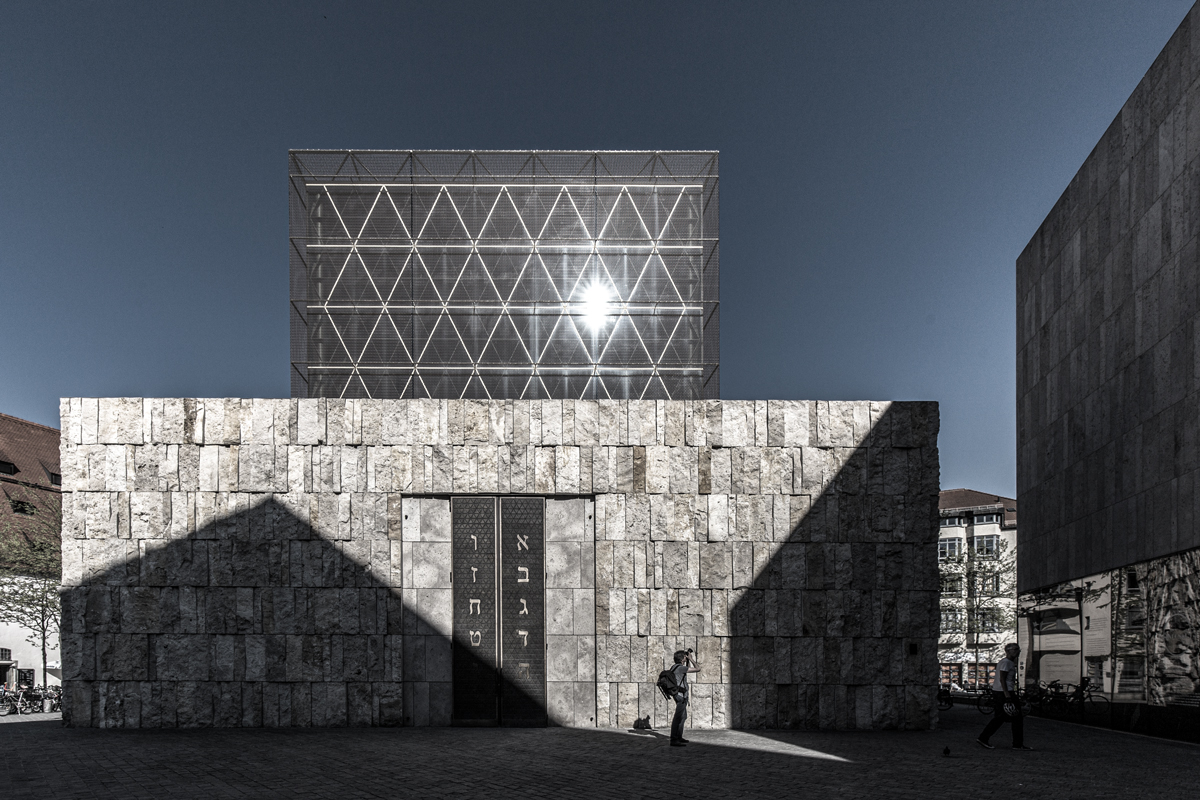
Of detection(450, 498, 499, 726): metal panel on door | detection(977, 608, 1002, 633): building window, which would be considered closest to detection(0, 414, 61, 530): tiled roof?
detection(450, 498, 499, 726): metal panel on door

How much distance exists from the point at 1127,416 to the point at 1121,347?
5.00 feet

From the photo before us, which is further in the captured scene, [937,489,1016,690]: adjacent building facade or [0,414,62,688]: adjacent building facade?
[937,489,1016,690]: adjacent building facade

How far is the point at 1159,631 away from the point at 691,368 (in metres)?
25.0

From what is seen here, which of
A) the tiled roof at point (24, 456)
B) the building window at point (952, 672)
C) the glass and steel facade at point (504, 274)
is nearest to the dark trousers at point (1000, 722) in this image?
the glass and steel facade at point (504, 274)

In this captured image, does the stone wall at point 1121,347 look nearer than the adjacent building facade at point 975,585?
Yes

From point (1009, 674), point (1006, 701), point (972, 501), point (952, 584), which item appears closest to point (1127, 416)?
point (1009, 674)

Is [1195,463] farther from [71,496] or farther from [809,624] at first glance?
[71,496]

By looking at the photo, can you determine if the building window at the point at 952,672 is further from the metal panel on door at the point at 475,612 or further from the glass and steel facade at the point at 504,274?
the metal panel on door at the point at 475,612

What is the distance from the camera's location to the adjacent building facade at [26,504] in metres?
36.1

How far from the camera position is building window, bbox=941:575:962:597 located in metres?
51.4

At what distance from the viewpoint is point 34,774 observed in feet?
37.8

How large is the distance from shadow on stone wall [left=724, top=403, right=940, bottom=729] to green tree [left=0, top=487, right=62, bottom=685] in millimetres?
25325

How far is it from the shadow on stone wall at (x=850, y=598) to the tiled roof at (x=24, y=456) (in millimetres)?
37828

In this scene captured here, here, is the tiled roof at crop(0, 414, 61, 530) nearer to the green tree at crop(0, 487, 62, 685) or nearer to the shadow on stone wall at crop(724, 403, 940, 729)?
the green tree at crop(0, 487, 62, 685)
